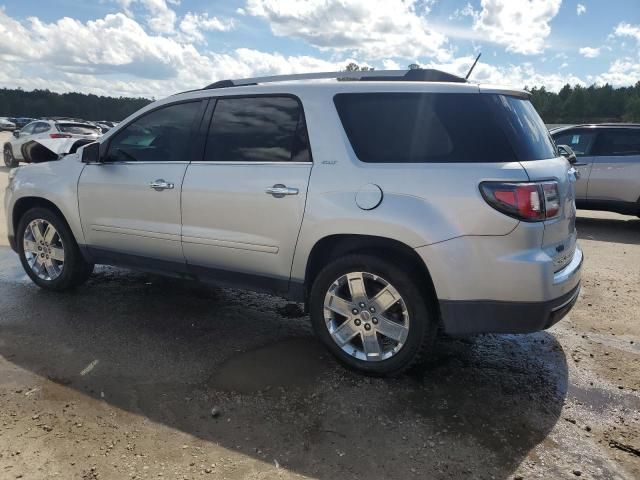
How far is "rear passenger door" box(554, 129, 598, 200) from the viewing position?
29.7ft

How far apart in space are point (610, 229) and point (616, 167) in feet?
3.47

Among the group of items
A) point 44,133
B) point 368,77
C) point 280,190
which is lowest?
point 44,133

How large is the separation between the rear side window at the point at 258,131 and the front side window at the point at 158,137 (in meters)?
0.26

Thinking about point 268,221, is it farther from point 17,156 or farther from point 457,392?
point 17,156

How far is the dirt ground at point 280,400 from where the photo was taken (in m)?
2.54

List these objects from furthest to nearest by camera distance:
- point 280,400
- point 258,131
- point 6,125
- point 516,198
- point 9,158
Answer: point 6,125, point 9,158, point 258,131, point 280,400, point 516,198

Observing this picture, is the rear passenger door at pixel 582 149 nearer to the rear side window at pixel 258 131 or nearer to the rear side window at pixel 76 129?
the rear side window at pixel 258 131

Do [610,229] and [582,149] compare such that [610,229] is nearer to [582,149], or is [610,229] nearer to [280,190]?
[582,149]

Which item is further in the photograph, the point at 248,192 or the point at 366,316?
the point at 248,192

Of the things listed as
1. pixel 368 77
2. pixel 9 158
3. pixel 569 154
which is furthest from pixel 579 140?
pixel 9 158

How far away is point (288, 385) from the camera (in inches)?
128

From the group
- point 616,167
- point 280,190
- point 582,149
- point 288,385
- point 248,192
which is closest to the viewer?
point 288,385

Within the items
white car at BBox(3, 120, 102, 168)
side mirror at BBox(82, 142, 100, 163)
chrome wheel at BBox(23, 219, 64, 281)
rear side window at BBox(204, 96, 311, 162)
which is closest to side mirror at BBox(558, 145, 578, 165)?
rear side window at BBox(204, 96, 311, 162)

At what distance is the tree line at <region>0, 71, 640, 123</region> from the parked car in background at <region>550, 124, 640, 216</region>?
39.6m
